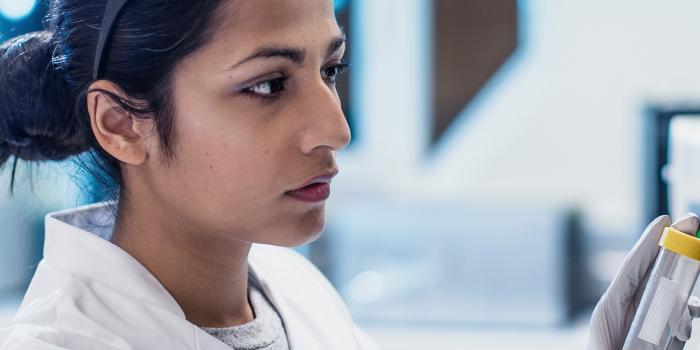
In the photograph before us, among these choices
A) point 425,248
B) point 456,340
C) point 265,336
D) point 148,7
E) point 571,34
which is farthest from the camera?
point 571,34

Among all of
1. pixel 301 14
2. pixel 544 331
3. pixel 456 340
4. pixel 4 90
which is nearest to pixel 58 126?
pixel 4 90

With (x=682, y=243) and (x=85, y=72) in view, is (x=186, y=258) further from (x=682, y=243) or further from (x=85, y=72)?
(x=682, y=243)

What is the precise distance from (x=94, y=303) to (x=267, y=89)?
28cm

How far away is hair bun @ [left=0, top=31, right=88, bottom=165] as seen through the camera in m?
0.99

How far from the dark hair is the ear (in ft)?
0.04

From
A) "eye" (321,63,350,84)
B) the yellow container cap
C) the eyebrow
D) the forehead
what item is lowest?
the yellow container cap

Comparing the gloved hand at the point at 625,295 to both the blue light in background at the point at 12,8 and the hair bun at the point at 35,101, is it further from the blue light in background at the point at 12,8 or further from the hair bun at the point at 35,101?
the blue light in background at the point at 12,8

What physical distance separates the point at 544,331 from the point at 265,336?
4.03ft

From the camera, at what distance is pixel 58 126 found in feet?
3.28

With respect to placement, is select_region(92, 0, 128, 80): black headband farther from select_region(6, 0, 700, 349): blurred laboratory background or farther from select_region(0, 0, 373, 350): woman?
select_region(6, 0, 700, 349): blurred laboratory background

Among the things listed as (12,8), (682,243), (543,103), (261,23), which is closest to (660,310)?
(682,243)

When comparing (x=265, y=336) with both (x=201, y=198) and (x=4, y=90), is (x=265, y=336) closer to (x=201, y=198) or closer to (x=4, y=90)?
(x=201, y=198)

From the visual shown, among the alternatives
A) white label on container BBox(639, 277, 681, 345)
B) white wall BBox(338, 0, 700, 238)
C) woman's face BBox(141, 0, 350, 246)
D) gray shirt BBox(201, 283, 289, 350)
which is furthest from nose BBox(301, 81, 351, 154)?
white wall BBox(338, 0, 700, 238)

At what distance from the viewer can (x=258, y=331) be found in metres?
1.03
